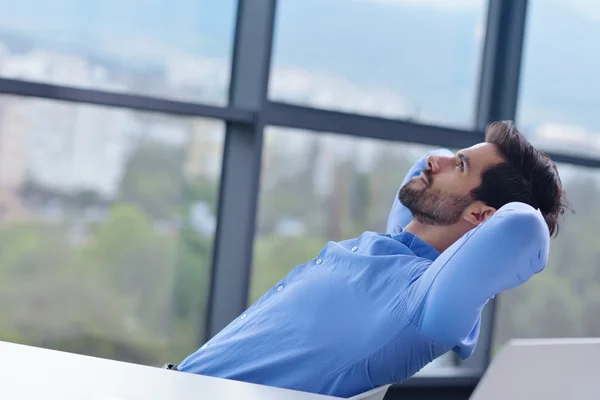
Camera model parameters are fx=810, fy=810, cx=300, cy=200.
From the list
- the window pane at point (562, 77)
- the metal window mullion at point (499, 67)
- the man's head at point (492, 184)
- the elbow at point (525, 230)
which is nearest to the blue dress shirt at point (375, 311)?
the elbow at point (525, 230)

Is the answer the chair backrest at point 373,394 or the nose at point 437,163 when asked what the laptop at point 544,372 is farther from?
the nose at point 437,163

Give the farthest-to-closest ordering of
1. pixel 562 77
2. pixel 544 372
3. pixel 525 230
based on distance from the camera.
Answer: pixel 562 77
pixel 525 230
pixel 544 372

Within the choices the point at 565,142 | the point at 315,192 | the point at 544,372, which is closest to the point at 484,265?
the point at 544,372

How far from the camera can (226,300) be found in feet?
9.50

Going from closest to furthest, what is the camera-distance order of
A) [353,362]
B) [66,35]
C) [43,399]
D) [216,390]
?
[43,399] < [216,390] < [353,362] < [66,35]

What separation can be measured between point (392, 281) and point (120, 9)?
5.31 feet

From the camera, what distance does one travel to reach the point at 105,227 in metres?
2.77

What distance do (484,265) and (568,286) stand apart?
2680 millimetres

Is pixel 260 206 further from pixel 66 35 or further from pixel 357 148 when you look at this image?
pixel 66 35

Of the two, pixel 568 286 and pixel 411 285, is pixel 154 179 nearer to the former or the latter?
pixel 411 285

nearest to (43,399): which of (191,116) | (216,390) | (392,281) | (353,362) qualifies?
(216,390)

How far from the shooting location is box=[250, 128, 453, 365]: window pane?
3043 mm

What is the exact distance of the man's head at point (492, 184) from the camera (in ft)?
5.72

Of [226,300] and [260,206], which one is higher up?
[260,206]
